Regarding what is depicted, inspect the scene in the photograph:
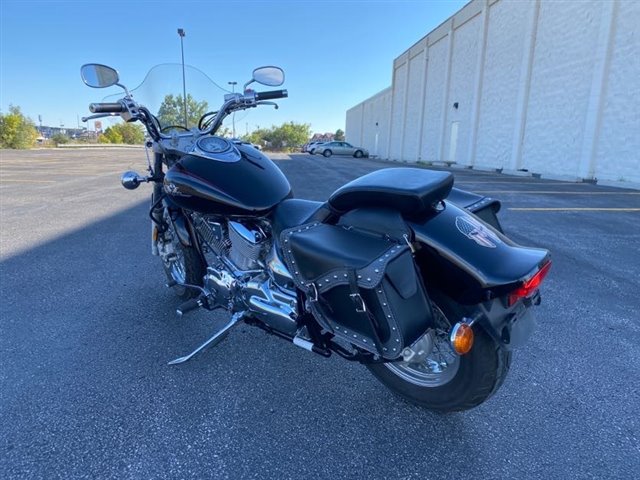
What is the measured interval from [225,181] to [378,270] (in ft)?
3.90

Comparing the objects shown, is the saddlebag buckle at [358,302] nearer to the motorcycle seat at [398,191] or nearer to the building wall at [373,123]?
the motorcycle seat at [398,191]

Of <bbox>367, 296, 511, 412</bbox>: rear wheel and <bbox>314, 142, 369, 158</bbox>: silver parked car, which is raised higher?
<bbox>314, 142, 369, 158</bbox>: silver parked car

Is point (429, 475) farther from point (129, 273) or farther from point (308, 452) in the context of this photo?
point (129, 273)

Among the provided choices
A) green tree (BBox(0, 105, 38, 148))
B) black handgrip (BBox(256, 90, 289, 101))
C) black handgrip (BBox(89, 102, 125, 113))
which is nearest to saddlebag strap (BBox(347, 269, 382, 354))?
black handgrip (BBox(256, 90, 289, 101))

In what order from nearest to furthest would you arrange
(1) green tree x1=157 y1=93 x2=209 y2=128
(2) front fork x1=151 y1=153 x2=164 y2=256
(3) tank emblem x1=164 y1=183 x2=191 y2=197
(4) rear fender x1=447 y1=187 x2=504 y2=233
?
(4) rear fender x1=447 y1=187 x2=504 y2=233 < (3) tank emblem x1=164 y1=183 x2=191 y2=197 < (2) front fork x1=151 y1=153 x2=164 y2=256 < (1) green tree x1=157 y1=93 x2=209 y2=128

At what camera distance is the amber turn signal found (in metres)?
1.53

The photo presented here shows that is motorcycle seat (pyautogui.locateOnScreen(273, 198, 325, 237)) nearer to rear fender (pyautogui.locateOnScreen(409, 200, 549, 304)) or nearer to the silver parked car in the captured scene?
rear fender (pyautogui.locateOnScreen(409, 200, 549, 304))

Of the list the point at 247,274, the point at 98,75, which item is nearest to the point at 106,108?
the point at 98,75

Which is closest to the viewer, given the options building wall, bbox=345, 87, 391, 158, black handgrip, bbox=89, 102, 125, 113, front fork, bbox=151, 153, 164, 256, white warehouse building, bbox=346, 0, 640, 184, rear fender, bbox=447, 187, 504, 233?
rear fender, bbox=447, 187, 504, 233

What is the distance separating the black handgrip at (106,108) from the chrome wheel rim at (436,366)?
7.75 feet

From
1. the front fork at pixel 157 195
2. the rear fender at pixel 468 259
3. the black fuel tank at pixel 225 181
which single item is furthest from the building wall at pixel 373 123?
the rear fender at pixel 468 259

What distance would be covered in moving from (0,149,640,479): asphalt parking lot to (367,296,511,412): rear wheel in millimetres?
149

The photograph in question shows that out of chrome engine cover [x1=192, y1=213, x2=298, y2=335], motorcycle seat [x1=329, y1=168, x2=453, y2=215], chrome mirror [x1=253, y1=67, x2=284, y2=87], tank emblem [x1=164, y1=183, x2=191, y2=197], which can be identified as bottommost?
chrome engine cover [x1=192, y1=213, x2=298, y2=335]

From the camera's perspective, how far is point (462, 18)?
20453mm
